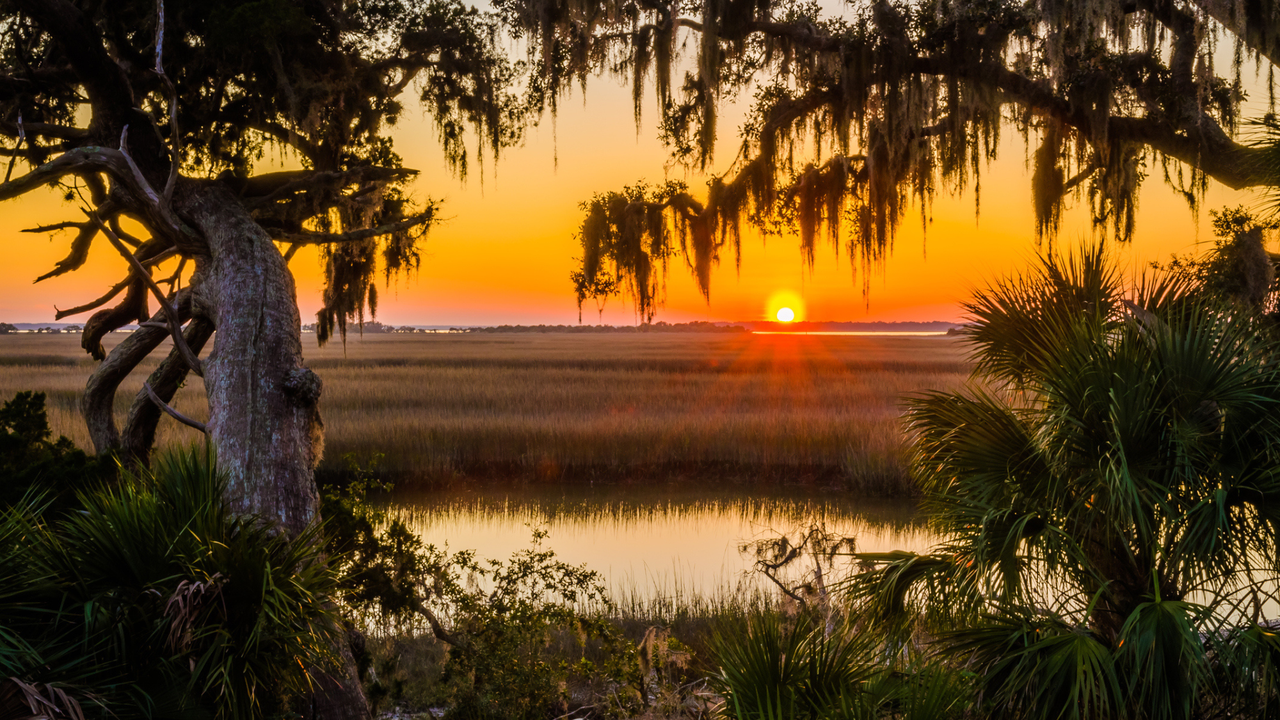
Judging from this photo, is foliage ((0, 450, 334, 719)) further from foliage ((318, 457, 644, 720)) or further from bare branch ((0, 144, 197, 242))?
bare branch ((0, 144, 197, 242))

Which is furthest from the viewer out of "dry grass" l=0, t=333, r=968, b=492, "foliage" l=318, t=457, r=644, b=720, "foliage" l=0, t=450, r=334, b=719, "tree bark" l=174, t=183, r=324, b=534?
"dry grass" l=0, t=333, r=968, b=492

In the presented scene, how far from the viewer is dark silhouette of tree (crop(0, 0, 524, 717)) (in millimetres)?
5230

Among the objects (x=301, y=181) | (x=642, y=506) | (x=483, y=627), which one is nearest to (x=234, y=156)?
(x=301, y=181)

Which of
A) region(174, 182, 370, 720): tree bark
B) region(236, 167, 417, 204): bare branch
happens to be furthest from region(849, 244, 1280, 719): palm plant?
region(236, 167, 417, 204): bare branch

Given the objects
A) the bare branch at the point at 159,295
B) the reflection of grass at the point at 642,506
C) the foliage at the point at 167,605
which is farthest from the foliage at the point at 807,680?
the reflection of grass at the point at 642,506

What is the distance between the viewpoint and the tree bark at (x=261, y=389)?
16.0ft

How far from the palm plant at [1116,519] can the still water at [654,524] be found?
501cm

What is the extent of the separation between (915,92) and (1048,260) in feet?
11.9

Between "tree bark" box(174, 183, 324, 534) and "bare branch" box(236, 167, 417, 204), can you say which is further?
"bare branch" box(236, 167, 417, 204)

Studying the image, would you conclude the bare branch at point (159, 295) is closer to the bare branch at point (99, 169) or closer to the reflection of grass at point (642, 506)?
the bare branch at point (99, 169)

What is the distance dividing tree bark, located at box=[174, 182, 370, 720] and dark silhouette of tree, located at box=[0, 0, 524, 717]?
13mm

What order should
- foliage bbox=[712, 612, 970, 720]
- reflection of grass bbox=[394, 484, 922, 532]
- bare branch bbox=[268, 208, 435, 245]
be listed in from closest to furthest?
foliage bbox=[712, 612, 970, 720] → bare branch bbox=[268, 208, 435, 245] → reflection of grass bbox=[394, 484, 922, 532]

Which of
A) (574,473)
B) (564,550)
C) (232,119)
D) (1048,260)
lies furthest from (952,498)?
(574,473)

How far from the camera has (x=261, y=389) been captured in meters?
5.21
